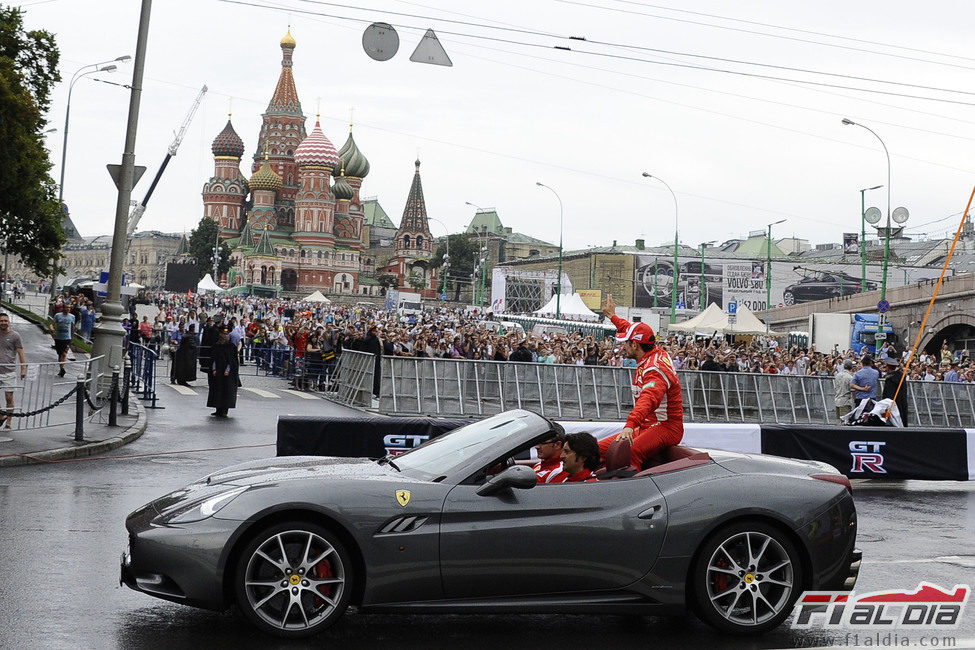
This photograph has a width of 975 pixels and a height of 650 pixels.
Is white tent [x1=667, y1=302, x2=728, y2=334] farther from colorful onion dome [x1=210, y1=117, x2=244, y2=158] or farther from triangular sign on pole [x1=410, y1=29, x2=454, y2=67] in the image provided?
colorful onion dome [x1=210, y1=117, x2=244, y2=158]

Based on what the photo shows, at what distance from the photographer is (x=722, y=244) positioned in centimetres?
15038

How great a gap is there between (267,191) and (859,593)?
152 m

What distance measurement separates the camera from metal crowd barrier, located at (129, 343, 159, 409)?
21.4m

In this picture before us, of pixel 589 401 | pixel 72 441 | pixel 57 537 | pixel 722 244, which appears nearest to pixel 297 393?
pixel 589 401

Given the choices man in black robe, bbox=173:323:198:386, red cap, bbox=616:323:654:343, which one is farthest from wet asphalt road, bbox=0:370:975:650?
man in black robe, bbox=173:323:198:386

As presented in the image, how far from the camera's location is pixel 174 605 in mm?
6387

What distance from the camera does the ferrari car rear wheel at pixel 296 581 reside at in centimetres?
570

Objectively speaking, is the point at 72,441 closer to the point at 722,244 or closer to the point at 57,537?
the point at 57,537

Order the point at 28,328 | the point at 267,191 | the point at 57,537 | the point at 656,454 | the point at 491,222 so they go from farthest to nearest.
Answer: the point at 491,222, the point at 267,191, the point at 28,328, the point at 57,537, the point at 656,454

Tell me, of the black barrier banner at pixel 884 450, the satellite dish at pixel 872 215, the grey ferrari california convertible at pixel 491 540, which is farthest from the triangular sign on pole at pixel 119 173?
the satellite dish at pixel 872 215

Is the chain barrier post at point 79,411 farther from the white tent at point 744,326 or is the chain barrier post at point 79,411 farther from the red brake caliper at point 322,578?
the white tent at point 744,326

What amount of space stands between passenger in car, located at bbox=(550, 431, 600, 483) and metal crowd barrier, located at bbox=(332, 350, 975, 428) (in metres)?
16.4

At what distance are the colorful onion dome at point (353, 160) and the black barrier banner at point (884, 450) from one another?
15468cm

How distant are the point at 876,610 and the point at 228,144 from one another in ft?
535
